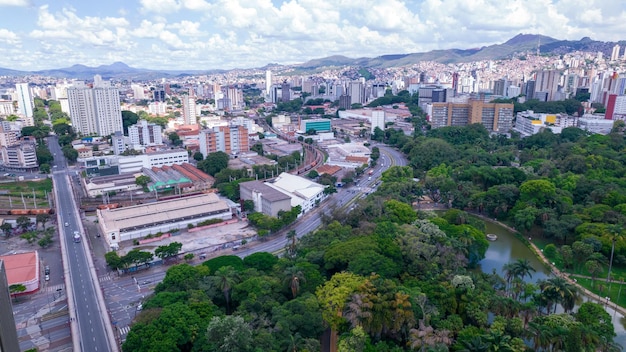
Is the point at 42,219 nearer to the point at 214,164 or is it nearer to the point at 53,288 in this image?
the point at 53,288

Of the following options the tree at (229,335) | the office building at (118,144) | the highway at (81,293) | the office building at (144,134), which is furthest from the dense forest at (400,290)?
the office building at (144,134)

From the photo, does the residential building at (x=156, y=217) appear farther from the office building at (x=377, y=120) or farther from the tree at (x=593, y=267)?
the office building at (x=377, y=120)

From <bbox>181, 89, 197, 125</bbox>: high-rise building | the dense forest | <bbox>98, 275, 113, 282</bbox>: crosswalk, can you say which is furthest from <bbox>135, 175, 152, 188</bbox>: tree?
<bbox>181, 89, 197, 125</bbox>: high-rise building

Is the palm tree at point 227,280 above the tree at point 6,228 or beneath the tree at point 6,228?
above

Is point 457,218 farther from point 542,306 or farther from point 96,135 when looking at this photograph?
point 96,135

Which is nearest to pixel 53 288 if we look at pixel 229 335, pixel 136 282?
pixel 136 282

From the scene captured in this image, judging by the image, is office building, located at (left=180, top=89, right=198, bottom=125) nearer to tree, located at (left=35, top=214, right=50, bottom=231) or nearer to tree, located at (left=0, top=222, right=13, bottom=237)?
tree, located at (left=35, top=214, right=50, bottom=231)
